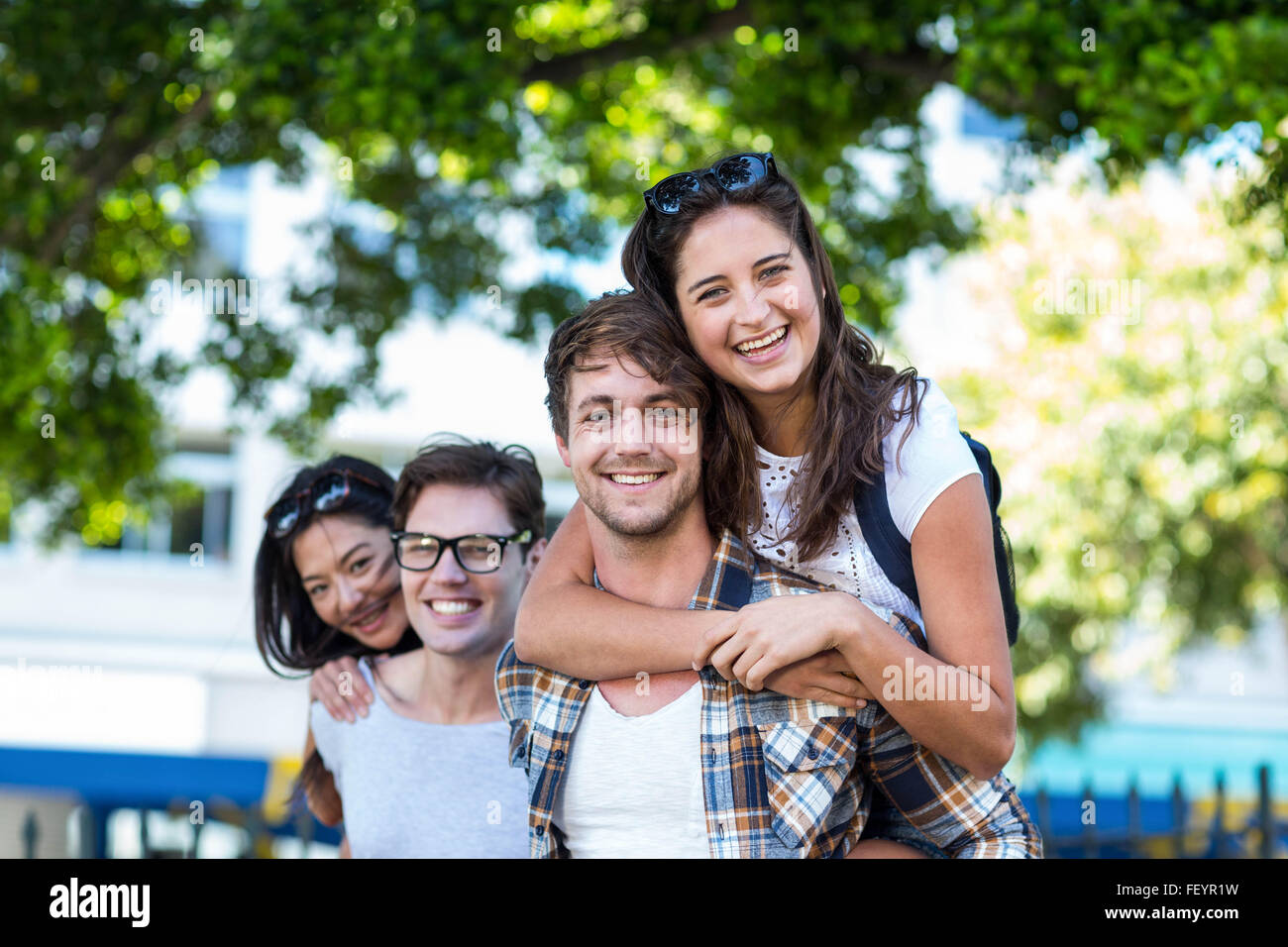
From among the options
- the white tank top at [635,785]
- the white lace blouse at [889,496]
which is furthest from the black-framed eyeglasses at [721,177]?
the white tank top at [635,785]

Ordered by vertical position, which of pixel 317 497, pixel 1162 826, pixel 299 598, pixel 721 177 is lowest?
pixel 1162 826

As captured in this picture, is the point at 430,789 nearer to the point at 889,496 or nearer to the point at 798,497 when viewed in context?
the point at 798,497

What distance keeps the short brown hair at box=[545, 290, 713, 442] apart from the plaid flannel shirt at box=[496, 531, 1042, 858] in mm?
332

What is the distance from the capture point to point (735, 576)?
2.28m

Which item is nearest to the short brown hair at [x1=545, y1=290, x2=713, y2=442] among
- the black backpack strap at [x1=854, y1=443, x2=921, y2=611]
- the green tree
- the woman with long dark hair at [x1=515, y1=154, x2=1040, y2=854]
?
the woman with long dark hair at [x1=515, y1=154, x2=1040, y2=854]

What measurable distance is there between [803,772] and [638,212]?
10.3 ft

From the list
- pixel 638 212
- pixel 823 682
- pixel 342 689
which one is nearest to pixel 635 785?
pixel 823 682

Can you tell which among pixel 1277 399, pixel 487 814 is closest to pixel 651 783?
pixel 487 814

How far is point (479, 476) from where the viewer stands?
2.83 metres

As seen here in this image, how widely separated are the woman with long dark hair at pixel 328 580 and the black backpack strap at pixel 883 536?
123 cm

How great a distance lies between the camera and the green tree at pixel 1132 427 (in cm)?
1041

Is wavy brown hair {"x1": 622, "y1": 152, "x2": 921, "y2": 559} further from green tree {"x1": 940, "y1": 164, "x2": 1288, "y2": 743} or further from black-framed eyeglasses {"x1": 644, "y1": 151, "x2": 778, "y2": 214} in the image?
green tree {"x1": 940, "y1": 164, "x2": 1288, "y2": 743}

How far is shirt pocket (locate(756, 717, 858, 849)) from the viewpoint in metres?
2.10
